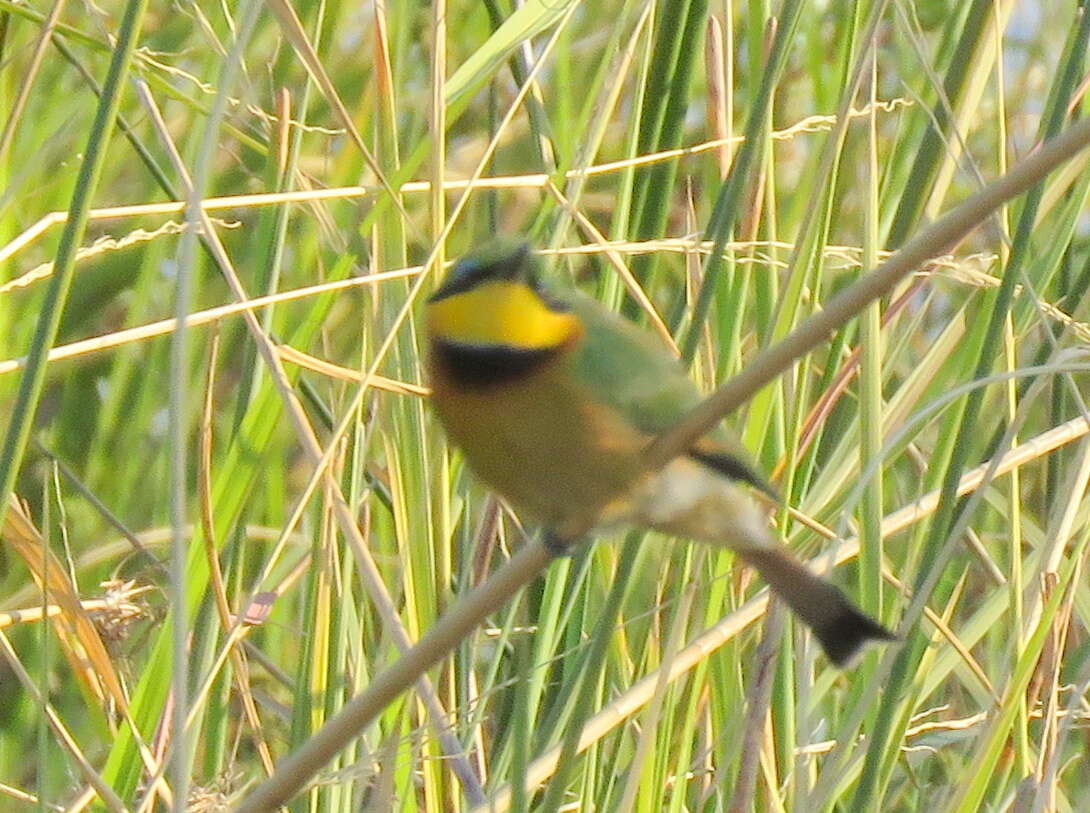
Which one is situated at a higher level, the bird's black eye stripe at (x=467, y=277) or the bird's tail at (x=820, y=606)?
the bird's black eye stripe at (x=467, y=277)

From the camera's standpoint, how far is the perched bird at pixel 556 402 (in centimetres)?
114

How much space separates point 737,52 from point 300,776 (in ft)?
4.45

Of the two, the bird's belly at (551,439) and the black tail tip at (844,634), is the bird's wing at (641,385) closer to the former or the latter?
the bird's belly at (551,439)

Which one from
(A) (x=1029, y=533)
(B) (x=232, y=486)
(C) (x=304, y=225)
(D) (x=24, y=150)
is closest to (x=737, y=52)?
(C) (x=304, y=225)

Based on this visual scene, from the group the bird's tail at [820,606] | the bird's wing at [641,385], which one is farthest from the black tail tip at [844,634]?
the bird's wing at [641,385]

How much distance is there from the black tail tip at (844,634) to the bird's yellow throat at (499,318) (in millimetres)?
310

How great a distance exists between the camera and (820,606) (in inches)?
49.1

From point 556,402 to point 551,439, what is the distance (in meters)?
0.03

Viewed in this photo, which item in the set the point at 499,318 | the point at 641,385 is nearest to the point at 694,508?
the point at 641,385

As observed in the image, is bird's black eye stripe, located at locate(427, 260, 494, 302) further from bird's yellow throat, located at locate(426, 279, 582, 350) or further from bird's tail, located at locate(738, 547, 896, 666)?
bird's tail, located at locate(738, 547, 896, 666)

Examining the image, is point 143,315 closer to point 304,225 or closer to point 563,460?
point 304,225

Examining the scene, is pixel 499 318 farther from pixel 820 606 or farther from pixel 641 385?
pixel 820 606

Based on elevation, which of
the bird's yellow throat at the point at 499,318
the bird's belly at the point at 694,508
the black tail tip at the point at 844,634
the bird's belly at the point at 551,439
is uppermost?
the bird's yellow throat at the point at 499,318

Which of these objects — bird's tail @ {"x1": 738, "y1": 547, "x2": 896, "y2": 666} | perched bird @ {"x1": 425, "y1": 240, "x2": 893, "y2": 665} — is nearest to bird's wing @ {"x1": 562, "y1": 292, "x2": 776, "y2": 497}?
perched bird @ {"x1": 425, "y1": 240, "x2": 893, "y2": 665}
